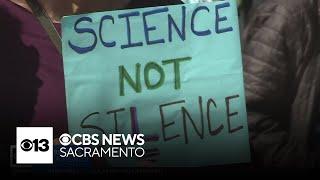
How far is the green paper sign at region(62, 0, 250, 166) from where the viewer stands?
8.36 feet

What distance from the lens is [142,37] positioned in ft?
8.46

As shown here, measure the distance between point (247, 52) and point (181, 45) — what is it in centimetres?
36

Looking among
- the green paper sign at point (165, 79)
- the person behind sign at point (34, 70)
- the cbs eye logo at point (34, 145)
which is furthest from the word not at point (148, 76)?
the cbs eye logo at point (34, 145)

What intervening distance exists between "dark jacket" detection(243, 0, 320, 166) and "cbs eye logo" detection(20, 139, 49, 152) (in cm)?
116

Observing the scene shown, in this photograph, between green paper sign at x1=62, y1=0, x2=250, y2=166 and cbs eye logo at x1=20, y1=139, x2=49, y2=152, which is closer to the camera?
green paper sign at x1=62, y1=0, x2=250, y2=166

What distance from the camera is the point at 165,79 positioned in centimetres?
257

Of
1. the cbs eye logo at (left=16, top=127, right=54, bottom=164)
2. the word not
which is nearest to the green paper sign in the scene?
the word not

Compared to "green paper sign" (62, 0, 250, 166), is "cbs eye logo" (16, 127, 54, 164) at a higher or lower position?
lower

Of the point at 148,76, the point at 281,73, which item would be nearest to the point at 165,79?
the point at 148,76

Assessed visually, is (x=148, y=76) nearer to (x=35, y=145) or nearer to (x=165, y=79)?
(x=165, y=79)

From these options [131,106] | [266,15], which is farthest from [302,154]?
[131,106]

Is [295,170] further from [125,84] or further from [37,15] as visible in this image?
[37,15]

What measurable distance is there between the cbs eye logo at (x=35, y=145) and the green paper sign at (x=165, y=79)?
0.17 m

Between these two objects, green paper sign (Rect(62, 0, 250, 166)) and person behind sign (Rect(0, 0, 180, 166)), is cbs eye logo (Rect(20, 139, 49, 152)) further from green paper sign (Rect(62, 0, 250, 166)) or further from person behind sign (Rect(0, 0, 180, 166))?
green paper sign (Rect(62, 0, 250, 166))
